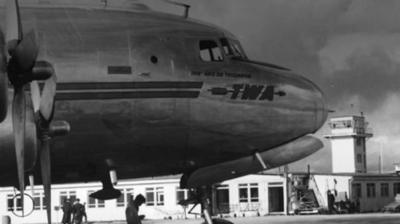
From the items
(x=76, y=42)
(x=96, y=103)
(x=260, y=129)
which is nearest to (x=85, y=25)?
(x=76, y=42)

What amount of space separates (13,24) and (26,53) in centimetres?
94

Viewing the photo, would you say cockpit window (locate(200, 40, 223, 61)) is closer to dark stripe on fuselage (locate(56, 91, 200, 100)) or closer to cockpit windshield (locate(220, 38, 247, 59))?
cockpit windshield (locate(220, 38, 247, 59))

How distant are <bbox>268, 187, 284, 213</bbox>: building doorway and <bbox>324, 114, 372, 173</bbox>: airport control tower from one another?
47.2 m

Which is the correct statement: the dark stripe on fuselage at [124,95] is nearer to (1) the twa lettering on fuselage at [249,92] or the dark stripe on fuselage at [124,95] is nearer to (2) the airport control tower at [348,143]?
(1) the twa lettering on fuselage at [249,92]

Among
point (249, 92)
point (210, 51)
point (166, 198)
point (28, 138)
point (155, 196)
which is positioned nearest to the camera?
point (28, 138)

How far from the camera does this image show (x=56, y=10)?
1672cm

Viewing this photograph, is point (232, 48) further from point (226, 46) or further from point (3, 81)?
point (3, 81)

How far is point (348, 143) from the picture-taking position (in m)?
113

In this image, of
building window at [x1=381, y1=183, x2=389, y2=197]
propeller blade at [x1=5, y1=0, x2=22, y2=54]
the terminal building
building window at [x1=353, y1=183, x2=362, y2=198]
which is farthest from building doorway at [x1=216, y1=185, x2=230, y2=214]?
propeller blade at [x1=5, y1=0, x2=22, y2=54]

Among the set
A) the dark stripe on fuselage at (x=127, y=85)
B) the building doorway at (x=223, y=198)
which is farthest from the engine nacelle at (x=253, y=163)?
the building doorway at (x=223, y=198)

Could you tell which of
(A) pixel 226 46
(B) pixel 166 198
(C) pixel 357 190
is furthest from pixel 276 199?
(A) pixel 226 46

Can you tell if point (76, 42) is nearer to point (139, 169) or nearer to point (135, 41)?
point (135, 41)

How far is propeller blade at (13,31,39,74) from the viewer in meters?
11.0

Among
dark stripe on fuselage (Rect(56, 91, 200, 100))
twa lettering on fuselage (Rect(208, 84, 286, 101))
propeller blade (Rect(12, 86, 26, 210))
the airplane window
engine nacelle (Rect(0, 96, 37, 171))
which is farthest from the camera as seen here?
the airplane window
